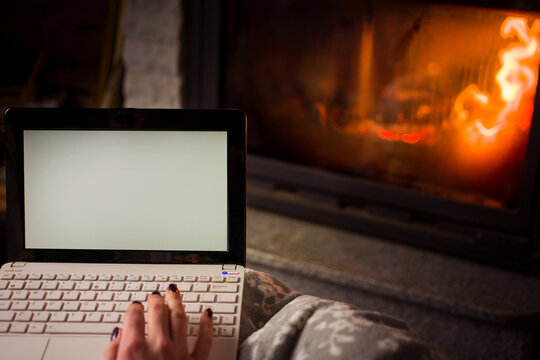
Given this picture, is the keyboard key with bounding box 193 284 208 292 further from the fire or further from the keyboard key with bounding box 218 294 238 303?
the fire

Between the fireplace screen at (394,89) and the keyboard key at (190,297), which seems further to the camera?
the fireplace screen at (394,89)

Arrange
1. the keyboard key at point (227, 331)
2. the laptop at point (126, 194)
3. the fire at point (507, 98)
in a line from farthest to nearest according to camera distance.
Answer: the fire at point (507, 98) < the laptop at point (126, 194) < the keyboard key at point (227, 331)

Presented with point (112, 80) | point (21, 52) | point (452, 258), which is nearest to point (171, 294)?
point (452, 258)

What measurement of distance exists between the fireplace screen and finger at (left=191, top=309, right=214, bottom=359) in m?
0.92

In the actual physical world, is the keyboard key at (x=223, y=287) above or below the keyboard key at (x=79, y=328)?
above

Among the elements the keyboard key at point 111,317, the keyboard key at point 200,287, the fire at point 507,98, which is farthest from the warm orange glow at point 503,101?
the keyboard key at point 111,317

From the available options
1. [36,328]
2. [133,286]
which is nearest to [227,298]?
[133,286]

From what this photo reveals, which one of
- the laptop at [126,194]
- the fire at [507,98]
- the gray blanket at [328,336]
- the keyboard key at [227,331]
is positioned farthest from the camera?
the fire at [507,98]

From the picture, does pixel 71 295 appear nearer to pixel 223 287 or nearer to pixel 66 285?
pixel 66 285

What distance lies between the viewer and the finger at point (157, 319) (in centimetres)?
52

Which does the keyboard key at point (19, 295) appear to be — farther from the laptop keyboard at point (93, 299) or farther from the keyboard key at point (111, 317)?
the keyboard key at point (111, 317)

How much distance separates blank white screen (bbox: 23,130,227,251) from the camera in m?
0.70

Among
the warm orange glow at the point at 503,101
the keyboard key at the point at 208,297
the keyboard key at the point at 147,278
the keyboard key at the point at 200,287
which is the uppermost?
the warm orange glow at the point at 503,101

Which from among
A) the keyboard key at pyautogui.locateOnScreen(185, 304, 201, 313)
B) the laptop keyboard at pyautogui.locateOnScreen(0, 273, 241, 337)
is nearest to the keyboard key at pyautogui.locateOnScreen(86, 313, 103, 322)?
the laptop keyboard at pyautogui.locateOnScreen(0, 273, 241, 337)
